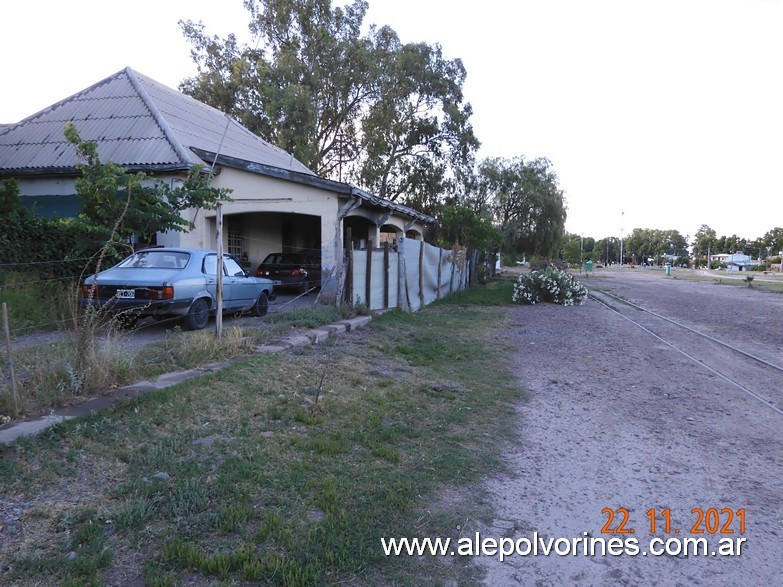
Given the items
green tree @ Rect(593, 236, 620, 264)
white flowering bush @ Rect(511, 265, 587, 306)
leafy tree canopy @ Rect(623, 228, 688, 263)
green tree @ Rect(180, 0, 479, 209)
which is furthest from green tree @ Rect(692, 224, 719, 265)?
white flowering bush @ Rect(511, 265, 587, 306)

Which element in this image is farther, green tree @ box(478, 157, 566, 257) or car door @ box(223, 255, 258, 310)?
green tree @ box(478, 157, 566, 257)

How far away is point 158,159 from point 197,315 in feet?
17.3

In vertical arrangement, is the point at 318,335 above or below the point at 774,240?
below

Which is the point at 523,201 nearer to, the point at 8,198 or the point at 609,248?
the point at 8,198

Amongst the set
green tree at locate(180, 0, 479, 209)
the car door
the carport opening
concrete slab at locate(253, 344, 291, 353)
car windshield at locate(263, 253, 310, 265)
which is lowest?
concrete slab at locate(253, 344, 291, 353)

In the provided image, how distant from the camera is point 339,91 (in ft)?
94.2

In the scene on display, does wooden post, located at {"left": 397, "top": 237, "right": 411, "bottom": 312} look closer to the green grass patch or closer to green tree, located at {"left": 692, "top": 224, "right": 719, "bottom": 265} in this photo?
the green grass patch

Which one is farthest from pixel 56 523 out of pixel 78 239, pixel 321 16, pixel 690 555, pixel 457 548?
pixel 321 16

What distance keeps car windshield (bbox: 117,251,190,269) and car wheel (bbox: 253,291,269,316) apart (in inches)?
79.9

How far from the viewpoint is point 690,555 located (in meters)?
3.29

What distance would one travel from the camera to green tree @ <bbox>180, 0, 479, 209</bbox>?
26203 millimetres

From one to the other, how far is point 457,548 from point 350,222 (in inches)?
744

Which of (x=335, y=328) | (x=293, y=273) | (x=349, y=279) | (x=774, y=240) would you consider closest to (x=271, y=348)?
(x=335, y=328)

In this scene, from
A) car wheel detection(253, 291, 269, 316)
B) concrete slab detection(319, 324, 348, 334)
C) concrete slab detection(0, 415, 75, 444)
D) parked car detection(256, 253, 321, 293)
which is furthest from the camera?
parked car detection(256, 253, 321, 293)
